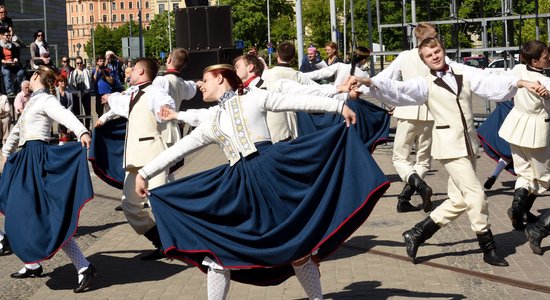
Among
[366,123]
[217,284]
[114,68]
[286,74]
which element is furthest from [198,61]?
[217,284]

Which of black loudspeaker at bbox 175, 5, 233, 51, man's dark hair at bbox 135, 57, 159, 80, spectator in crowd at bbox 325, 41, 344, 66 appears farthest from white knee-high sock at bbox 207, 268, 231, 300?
black loudspeaker at bbox 175, 5, 233, 51

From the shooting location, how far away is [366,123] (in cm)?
1322

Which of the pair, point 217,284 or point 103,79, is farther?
point 103,79

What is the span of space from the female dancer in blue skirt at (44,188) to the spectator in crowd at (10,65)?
16.4m

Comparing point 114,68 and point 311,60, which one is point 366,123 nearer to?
point 311,60

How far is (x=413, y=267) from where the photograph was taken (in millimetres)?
8398

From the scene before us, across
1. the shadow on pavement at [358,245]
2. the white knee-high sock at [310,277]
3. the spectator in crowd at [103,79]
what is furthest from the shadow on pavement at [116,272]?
the spectator in crowd at [103,79]

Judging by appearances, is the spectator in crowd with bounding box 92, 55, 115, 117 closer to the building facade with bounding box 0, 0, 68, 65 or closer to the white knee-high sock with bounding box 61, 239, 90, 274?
the building facade with bounding box 0, 0, 68, 65

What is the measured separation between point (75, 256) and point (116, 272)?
2.09 feet

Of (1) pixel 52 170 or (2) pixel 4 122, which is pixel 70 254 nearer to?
(1) pixel 52 170

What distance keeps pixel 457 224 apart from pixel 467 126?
80.1 inches

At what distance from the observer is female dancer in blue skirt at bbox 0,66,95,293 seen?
8.11 metres

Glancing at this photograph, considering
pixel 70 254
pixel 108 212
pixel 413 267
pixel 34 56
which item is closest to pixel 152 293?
pixel 70 254

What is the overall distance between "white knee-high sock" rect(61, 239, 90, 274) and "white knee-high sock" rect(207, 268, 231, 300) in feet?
7.22
